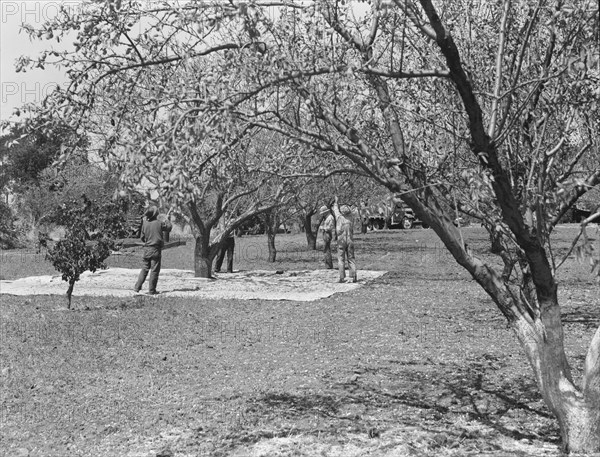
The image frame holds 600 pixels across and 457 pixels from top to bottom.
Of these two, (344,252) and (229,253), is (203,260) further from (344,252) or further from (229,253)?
(344,252)

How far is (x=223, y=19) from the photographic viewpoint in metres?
4.43

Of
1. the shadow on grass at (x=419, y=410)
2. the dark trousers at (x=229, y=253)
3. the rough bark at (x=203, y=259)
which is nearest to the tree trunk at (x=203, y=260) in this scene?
the rough bark at (x=203, y=259)

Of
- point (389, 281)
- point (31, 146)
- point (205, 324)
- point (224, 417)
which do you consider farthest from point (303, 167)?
point (31, 146)

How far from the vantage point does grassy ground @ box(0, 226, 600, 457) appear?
19.3 ft

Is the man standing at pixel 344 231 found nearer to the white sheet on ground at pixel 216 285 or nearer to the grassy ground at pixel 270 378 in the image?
the white sheet on ground at pixel 216 285

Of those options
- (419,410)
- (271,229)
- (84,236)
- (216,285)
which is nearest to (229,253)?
(216,285)

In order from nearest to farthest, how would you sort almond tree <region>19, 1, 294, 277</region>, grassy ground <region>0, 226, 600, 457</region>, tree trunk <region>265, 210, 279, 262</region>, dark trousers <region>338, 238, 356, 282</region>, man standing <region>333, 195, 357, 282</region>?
1. almond tree <region>19, 1, 294, 277</region>
2. grassy ground <region>0, 226, 600, 457</region>
3. man standing <region>333, 195, 357, 282</region>
4. dark trousers <region>338, 238, 356, 282</region>
5. tree trunk <region>265, 210, 279, 262</region>

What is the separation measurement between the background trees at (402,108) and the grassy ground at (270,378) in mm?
1218

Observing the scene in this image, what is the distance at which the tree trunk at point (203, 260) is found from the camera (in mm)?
19406

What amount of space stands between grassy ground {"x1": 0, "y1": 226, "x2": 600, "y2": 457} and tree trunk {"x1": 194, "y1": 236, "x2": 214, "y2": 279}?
4945 mm

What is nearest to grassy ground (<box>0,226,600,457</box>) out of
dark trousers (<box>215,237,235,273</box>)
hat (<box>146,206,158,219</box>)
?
hat (<box>146,206,158,219</box>)

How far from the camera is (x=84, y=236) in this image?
13.2 meters

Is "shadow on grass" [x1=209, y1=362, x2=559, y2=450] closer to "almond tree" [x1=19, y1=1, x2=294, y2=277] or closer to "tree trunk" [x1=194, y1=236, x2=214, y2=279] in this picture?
"almond tree" [x1=19, y1=1, x2=294, y2=277]

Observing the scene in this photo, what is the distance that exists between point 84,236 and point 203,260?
6.37 metres
